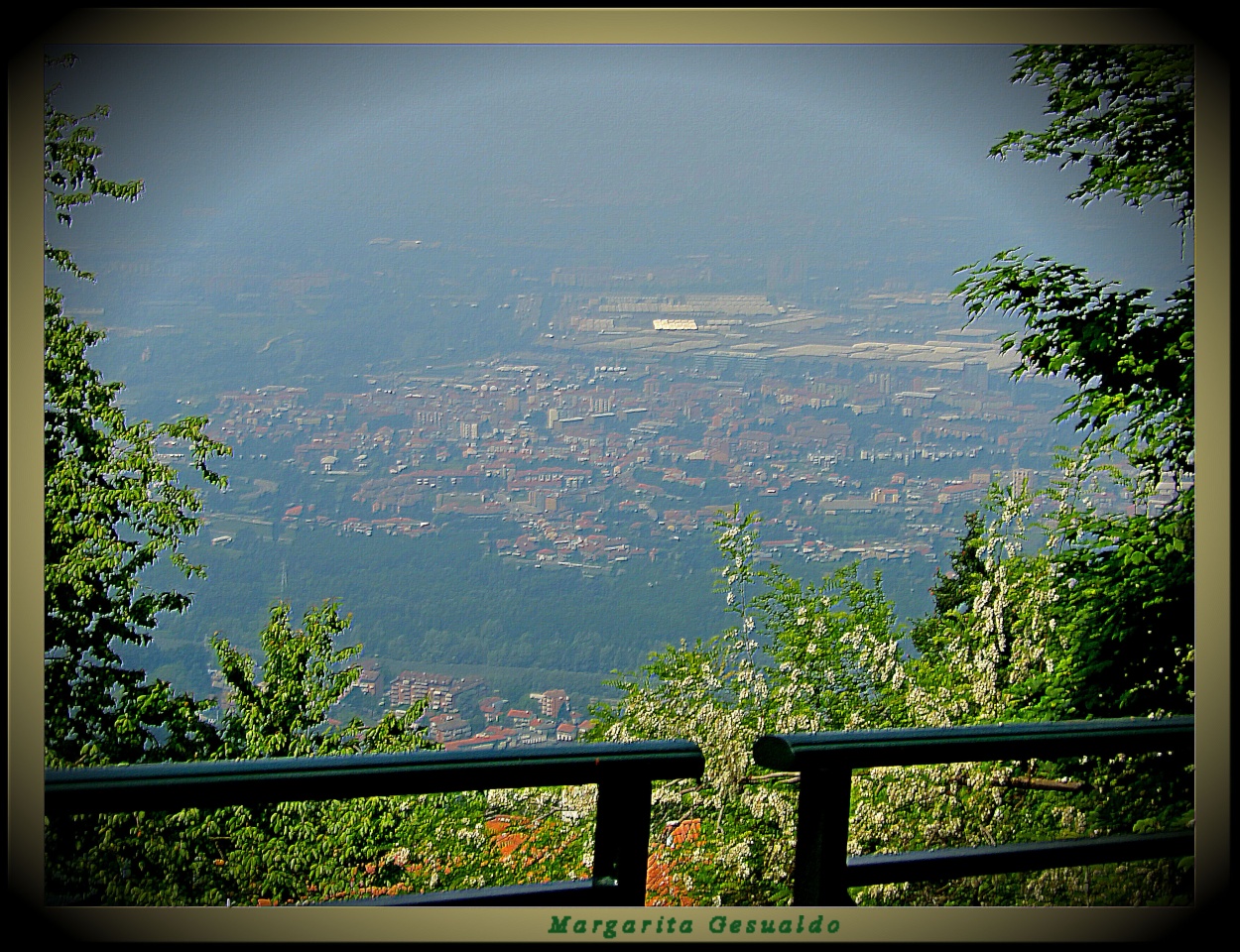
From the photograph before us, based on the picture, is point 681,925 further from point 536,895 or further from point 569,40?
point 569,40

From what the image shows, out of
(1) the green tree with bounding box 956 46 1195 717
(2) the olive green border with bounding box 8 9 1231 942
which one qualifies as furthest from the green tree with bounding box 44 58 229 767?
(1) the green tree with bounding box 956 46 1195 717

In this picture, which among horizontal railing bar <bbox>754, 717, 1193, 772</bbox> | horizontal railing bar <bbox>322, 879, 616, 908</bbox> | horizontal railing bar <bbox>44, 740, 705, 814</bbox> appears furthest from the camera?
horizontal railing bar <bbox>322, 879, 616, 908</bbox>

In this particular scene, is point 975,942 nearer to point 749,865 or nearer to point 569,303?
point 749,865

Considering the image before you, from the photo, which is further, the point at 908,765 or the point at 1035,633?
the point at 1035,633

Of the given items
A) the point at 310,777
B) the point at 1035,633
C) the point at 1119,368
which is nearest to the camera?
the point at 310,777

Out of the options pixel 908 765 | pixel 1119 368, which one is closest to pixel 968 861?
pixel 908 765

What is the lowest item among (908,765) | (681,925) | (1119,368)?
(681,925)

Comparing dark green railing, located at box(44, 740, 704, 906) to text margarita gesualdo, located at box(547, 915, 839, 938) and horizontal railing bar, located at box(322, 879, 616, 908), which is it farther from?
text margarita gesualdo, located at box(547, 915, 839, 938)
